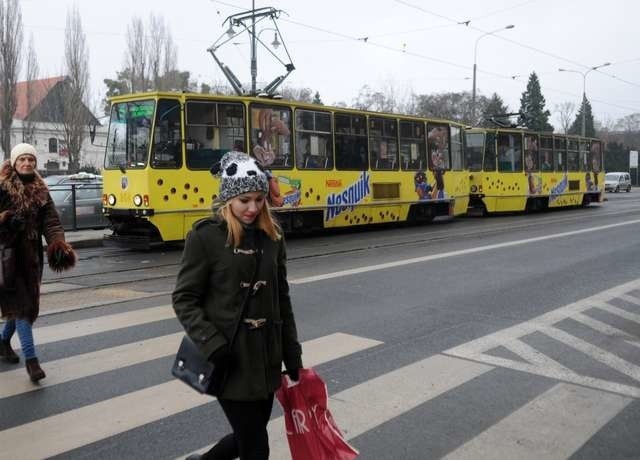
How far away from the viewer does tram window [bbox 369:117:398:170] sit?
17.1 meters

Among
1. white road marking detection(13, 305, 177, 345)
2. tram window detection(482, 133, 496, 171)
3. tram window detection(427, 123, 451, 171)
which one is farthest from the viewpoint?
tram window detection(482, 133, 496, 171)

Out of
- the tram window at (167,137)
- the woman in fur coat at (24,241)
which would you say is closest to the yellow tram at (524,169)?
the tram window at (167,137)

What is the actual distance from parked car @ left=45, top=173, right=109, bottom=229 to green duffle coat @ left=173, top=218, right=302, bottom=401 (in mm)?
13932

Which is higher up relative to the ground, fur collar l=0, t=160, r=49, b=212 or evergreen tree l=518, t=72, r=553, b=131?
evergreen tree l=518, t=72, r=553, b=131

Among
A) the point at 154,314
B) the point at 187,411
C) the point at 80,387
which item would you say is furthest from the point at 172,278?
the point at 187,411

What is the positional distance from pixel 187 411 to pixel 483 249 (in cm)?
960

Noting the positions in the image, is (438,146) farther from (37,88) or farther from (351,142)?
(37,88)

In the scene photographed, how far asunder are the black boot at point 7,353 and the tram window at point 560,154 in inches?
965

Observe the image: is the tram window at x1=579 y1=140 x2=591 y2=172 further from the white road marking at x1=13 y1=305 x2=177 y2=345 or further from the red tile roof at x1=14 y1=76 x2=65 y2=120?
the red tile roof at x1=14 y1=76 x2=65 y2=120

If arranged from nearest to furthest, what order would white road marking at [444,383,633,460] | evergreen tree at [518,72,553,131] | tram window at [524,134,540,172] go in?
1. white road marking at [444,383,633,460]
2. tram window at [524,134,540,172]
3. evergreen tree at [518,72,553,131]

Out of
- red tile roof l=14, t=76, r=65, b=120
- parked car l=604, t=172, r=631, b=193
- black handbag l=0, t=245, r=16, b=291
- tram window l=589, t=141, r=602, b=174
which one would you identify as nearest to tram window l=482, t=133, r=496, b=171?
tram window l=589, t=141, r=602, b=174

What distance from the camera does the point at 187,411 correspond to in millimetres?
4359

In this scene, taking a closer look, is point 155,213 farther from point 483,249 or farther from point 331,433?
point 331,433

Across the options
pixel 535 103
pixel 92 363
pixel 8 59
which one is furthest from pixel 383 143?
pixel 535 103
